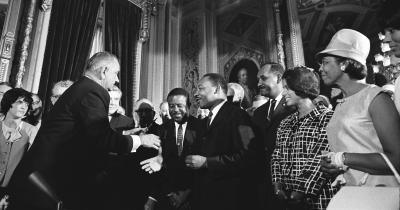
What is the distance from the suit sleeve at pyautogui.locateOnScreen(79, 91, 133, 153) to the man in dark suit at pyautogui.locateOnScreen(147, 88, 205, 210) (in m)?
0.74

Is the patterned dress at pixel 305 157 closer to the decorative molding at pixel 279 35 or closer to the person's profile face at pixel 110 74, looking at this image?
the person's profile face at pixel 110 74

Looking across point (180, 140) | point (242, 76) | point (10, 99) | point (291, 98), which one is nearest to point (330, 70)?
point (291, 98)

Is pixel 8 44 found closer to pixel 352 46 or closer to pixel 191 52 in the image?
pixel 191 52

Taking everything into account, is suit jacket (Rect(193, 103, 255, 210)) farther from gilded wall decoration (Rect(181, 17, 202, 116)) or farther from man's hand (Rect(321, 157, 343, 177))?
gilded wall decoration (Rect(181, 17, 202, 116))

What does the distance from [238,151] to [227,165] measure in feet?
0.50

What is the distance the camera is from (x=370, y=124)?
1.35 metres

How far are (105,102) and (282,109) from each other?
1.41m

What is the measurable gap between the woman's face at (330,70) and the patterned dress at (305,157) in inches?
13.1

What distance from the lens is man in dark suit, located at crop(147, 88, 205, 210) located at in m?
2.62

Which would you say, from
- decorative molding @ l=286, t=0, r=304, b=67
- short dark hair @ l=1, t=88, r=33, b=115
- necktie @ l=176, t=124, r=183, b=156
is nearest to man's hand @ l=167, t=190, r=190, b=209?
necktie @ l=176, t=124, r=183, b=156

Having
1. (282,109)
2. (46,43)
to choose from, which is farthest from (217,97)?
(46,43)

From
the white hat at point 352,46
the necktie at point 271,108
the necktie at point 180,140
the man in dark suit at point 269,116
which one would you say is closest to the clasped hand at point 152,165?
the necktie at point 180,140

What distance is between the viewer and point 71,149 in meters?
1.98

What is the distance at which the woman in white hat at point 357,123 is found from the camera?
1.23 m
